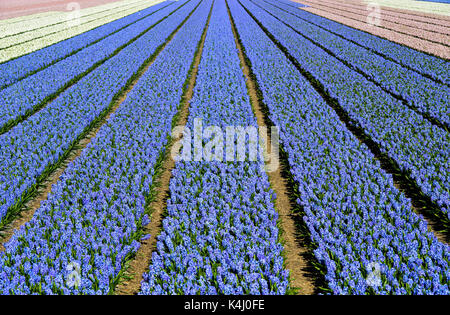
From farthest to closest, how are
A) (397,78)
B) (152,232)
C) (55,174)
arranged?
1. (397,78)
2. (55,174)
3. (152,232)

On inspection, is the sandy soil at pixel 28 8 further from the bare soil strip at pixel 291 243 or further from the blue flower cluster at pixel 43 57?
the bare soil strip at pixel 291 243

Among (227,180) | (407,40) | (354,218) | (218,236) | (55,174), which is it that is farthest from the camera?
(407,40)

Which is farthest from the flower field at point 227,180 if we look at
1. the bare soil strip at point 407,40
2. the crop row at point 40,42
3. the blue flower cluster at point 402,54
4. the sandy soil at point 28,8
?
the sandy soil at point 28,8

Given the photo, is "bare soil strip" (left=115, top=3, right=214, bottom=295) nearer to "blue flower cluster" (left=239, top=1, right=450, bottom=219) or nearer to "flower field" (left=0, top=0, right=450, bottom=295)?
"flower field" (left=0, top=0, right=450, bottom=295)

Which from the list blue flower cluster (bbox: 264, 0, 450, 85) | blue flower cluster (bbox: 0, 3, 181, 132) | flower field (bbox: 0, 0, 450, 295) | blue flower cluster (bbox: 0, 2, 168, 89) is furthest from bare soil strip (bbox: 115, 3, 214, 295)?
blue flower cluster (bbox: 264, 0, 450, 85)

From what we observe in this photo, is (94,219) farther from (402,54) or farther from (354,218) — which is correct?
(402,54)

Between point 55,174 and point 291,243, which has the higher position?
point 55,174

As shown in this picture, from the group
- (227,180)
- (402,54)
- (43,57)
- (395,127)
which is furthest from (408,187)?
(43,57)
